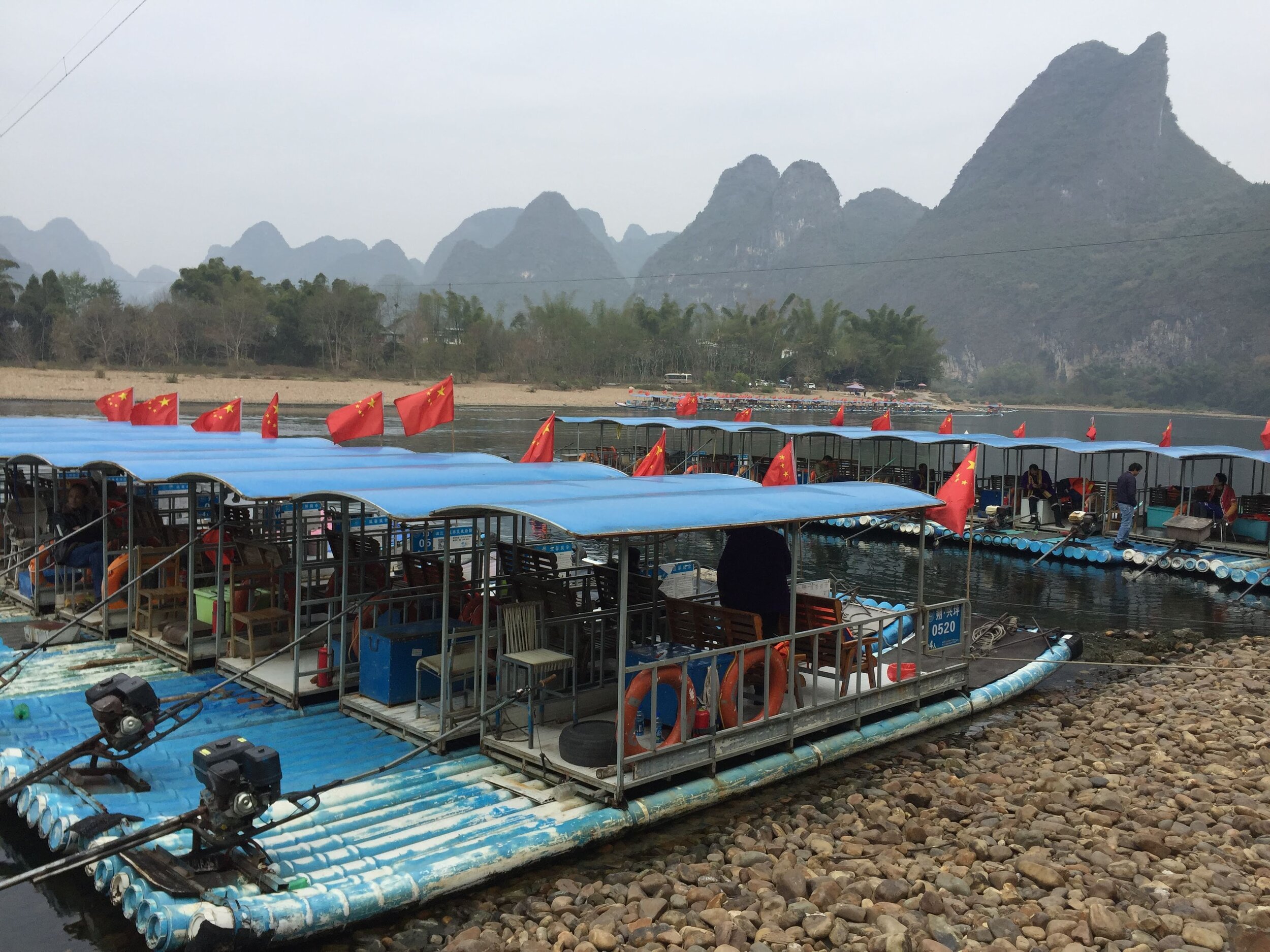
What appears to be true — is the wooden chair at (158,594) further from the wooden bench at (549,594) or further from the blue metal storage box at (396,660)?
the wooden bench at (549,594)

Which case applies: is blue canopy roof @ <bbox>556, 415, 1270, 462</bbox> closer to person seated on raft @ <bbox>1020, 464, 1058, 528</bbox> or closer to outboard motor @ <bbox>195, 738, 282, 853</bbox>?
person seated on raft @ <bbox>1020, 464, 1058, 528</bbox>

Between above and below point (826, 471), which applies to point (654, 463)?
above

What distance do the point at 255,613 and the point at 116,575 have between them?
9.79 ft

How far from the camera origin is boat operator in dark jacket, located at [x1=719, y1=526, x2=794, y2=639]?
9305 millimetres

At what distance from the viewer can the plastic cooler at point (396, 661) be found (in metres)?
9.24

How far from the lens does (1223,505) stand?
23.5m

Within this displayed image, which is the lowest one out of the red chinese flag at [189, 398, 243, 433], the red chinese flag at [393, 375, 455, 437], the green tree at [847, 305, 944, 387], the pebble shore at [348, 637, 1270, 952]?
the pebble shore at [348, 637, 1270, 952]

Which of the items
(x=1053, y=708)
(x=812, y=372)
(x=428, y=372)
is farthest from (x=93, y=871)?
(x=812, y=372)

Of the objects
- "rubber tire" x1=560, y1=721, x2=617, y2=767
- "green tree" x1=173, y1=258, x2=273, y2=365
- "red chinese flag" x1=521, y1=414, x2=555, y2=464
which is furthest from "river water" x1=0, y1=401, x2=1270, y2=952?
"green tree" x1=173, y1=258, x2=273, y2=365

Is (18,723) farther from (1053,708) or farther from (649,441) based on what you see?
(649,441)

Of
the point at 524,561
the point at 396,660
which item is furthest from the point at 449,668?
the point at 524,561

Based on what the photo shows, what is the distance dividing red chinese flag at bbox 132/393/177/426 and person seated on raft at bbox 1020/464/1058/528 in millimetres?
21671

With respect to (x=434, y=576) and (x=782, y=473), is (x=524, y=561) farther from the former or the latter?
(x=782, y=473)

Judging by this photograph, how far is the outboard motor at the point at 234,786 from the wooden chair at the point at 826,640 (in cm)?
478
